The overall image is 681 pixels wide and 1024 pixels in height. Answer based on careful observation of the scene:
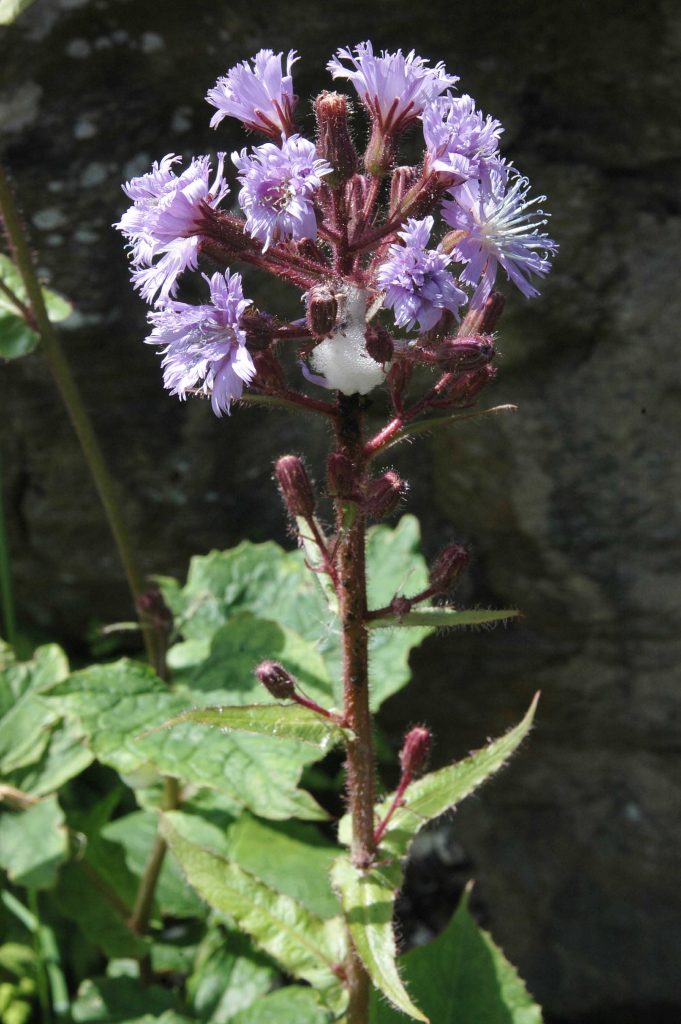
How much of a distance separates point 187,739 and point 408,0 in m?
1.90

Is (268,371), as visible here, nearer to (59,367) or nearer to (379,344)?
(379,344)

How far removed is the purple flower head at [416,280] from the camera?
1364 mm

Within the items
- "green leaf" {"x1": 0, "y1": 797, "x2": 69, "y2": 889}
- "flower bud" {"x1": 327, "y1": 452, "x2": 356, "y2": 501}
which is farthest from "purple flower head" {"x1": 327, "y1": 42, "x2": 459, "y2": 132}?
"green leaf" {"x1": 0, "y1": 797, "x2": 69, "y2": 889}

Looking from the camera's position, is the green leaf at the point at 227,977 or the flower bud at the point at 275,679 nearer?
the flower bud at the point at 275,679

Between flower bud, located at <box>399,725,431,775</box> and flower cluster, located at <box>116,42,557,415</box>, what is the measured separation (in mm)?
609

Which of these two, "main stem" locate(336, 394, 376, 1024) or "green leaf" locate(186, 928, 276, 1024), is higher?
"main stem" locate(336, 394, 376, 1024)

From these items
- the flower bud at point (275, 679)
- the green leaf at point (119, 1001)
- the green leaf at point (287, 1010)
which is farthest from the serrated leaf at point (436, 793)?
the green leaf at point (119, 1001)

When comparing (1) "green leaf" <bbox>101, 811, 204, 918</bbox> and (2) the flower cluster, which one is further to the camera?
(1) "green leaf" <bbox>101, 811, 204, 918</bbox>

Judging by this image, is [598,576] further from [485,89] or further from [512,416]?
[485,89]

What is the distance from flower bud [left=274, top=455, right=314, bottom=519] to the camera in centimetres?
163

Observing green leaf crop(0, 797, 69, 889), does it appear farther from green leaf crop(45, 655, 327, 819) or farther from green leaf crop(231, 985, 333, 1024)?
green leaf crop(231, 985, 333, 1024)

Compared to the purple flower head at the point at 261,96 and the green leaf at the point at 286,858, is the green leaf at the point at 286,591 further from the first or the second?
the purple flower head at the point at 261,96

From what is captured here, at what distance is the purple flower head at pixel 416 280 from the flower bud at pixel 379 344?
0.03 metres

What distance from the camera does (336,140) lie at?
4.77ft
